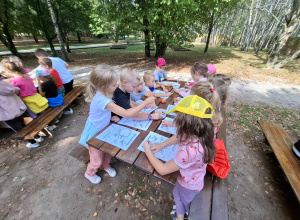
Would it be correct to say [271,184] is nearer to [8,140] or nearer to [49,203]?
[49,203]

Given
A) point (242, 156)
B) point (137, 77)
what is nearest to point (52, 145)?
point (137, 77)

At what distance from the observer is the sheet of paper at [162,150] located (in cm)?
153

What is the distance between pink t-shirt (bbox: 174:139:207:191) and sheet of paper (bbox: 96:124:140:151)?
713mm

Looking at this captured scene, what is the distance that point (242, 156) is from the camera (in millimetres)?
2871

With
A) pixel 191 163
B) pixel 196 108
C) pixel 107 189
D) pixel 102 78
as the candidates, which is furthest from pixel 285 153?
pixel 102 78

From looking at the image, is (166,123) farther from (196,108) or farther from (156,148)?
(196,108)

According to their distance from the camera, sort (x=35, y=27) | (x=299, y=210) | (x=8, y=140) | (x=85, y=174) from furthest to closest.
Answer: (x=35, y=27)
(x=8, y=140)
(x=85, y=174)
(x=299, y=210)

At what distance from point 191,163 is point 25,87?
3.76 m

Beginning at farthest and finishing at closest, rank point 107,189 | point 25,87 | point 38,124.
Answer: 1. point 25,87
2. point 38,124
3. point 107,189

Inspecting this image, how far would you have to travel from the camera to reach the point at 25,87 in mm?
2971

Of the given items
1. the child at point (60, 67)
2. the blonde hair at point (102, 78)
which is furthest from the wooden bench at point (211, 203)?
the child at point (60, 67)

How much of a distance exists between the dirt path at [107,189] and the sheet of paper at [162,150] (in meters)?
1.02

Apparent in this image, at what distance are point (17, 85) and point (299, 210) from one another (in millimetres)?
5609

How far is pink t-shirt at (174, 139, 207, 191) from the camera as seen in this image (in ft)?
3.89
